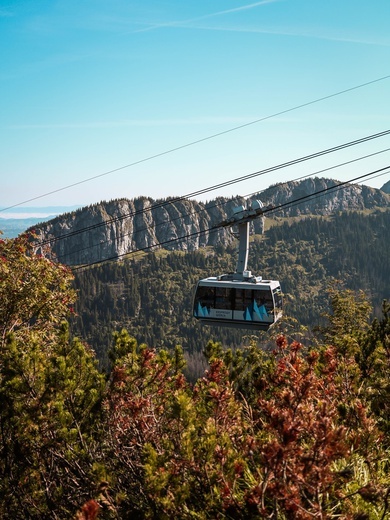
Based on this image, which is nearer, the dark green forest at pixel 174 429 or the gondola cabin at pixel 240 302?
the dark green forest at pixel 174 429

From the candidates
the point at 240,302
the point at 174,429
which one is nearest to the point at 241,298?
the point at 240,302

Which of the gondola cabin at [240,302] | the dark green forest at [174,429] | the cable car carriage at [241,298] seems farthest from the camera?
the gondola cabin at [240,302]

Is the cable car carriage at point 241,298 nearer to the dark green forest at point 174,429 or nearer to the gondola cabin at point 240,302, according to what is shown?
the gondola cabin at point 240,302

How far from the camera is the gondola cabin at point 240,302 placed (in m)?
21.6

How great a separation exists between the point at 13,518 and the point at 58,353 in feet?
15.4

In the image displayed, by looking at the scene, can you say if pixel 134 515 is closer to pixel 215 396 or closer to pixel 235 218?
pixel 215 396

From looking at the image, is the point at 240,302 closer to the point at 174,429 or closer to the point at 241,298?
the point at 241,298

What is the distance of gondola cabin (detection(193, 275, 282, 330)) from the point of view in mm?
21562

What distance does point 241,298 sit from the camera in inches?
872

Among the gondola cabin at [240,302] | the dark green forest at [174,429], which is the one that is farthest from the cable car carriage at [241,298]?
the dark green forest at [174,429]

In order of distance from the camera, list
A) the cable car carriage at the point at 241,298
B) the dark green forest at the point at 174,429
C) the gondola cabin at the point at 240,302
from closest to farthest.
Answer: the dark green forest at the point at 174,429
the cable car carriage at the point at 241,298
the gondola cabin at the point at 240,302

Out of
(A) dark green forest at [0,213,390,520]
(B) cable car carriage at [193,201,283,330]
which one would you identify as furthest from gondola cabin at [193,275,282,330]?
(A) dark green forest at [0,213,390,520]

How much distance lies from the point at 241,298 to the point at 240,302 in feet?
0.66

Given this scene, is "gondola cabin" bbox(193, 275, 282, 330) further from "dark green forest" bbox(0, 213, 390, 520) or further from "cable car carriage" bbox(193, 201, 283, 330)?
"dark green forest" bbox(0, 213, 390, 520)
